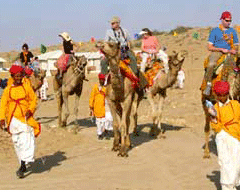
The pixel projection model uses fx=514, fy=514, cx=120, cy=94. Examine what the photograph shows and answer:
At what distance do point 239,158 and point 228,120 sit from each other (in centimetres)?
54

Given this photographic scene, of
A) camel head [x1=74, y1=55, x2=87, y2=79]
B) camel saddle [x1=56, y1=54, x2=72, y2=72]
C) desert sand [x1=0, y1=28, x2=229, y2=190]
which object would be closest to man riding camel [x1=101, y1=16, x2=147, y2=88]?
desert sand [x1=0, y1=28, x2=229, y2=190]

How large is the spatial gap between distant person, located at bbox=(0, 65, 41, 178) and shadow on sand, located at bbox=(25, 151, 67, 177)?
505mm

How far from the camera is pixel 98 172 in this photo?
29.7 ft

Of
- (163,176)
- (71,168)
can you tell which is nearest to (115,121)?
(71,168)

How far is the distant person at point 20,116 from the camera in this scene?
8.74m

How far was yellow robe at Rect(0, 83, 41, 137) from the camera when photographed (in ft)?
28.9

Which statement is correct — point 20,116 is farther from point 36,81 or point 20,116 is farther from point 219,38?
point 36,81

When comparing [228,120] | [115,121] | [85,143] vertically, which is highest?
[228,120]

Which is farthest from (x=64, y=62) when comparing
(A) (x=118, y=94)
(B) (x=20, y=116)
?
(B) (x=20, y=116)

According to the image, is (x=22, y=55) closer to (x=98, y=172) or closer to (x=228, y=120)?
(x=98, y=172)

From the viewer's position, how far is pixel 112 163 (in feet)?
32.1

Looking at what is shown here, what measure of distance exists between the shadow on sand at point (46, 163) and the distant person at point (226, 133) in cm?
361

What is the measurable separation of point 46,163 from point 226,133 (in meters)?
4.24

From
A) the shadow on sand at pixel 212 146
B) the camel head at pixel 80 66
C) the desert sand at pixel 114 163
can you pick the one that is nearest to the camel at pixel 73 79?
the camel head at pixel 80 66
